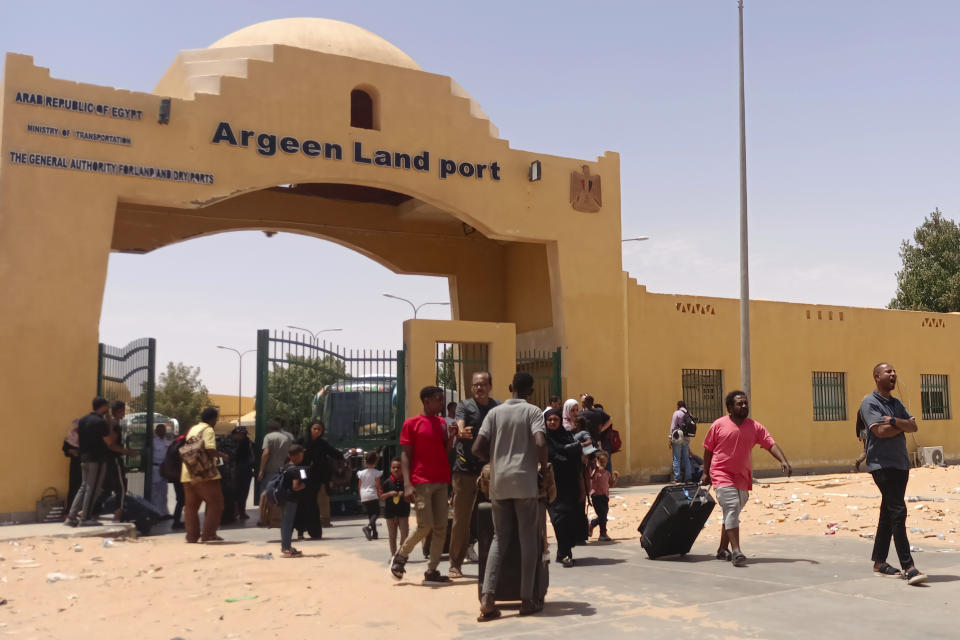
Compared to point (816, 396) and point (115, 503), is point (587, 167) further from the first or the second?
point (115, 503)

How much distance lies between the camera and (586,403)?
1333cm

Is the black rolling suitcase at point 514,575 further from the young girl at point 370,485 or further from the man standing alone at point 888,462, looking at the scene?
the young girl at point 370,485

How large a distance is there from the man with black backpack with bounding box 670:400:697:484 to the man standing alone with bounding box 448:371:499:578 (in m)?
10.6

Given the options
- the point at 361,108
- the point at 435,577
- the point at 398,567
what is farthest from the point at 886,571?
the point at 361,108

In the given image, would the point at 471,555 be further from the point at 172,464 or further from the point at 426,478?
the point at 172,464

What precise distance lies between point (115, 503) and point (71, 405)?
1644mm

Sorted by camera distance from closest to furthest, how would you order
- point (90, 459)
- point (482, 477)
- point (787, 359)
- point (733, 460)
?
1. point (482, 477)
2. point (733, 460)
3. point (90, 459)
4. point (787, 359)

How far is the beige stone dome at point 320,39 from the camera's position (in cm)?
1672

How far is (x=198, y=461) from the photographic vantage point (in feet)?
37.3

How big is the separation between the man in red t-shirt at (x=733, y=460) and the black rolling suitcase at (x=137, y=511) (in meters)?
7.86

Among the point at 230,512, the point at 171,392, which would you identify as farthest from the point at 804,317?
the point at 171,392

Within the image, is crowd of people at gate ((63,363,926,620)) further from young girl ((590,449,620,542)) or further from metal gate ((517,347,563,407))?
metal gate ((517,347,563,407))

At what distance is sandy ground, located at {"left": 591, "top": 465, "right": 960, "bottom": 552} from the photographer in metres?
11.2

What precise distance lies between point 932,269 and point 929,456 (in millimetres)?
19151
